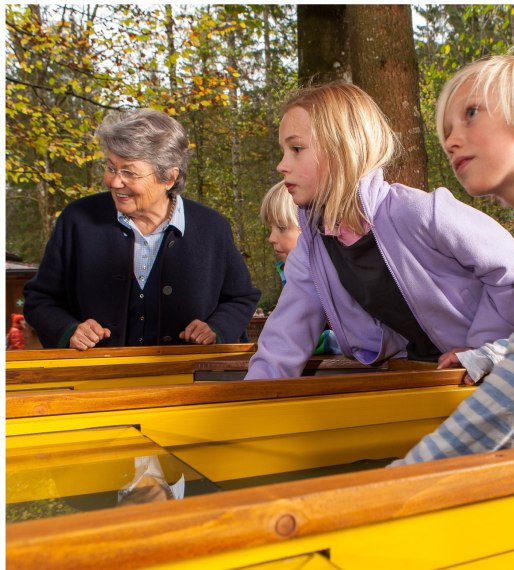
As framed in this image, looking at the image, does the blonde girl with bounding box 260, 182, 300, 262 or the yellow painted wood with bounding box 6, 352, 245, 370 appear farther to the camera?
the blonde girl with bounding box 260, 182, 300, 262

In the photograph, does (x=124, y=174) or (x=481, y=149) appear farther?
(x=124, y=174)

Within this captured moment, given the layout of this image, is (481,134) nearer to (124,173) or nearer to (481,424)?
(481,424)

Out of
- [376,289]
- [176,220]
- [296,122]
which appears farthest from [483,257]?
[176,220]

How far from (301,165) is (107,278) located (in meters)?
1.25

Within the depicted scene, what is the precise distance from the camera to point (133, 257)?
128 inches

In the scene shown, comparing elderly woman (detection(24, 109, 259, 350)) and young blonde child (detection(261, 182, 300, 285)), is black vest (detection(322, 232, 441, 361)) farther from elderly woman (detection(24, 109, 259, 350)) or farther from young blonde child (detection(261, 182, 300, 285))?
young blonde child (detection(261, 182, 300, 285))

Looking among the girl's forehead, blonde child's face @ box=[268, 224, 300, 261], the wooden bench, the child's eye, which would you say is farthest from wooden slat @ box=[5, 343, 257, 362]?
the child's eye

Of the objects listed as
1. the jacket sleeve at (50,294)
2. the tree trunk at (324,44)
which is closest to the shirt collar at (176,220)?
the jacket sleeve at (50,294)

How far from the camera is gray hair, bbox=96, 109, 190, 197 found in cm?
313

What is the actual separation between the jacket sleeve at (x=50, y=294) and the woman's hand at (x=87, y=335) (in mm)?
134

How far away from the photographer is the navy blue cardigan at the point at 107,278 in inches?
127

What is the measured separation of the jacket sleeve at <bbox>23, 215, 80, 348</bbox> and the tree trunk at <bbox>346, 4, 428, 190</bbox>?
2394mm

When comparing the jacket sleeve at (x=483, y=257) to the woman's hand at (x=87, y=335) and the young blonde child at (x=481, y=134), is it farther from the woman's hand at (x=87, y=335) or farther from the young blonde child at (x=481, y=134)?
the woman's hand at (x=87, y=335)

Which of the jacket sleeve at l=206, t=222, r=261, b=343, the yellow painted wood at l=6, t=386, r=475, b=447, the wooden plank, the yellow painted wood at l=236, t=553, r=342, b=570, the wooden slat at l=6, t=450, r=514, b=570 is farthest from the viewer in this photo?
the jacket sleeve at l=206, t=222, r=261, b=343
